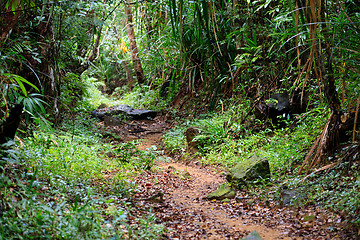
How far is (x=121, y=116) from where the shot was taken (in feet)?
31.0

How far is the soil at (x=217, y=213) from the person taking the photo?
2.65 meters

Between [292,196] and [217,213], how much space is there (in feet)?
2.53

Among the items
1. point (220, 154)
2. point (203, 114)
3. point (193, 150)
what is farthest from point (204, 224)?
point (203, 114)

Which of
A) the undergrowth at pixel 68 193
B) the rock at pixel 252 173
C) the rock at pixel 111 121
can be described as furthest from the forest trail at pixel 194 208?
the rock at pixel 111 121

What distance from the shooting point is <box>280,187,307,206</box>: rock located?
310cm

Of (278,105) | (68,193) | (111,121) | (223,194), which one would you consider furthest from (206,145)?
A: (68,193)

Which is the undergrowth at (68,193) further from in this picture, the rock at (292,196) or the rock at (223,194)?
the rock at (292,196)

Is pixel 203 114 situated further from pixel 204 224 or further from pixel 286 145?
pixel 204 224

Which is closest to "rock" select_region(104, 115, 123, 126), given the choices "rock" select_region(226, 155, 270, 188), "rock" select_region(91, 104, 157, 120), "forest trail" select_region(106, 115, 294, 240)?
"rock" select_region(91, 104, 157, 120)

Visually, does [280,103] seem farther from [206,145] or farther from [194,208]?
[194,208]

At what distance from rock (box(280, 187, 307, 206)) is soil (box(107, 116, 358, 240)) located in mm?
73

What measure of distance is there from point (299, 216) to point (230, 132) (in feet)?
10.8

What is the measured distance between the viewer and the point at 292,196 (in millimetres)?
3189

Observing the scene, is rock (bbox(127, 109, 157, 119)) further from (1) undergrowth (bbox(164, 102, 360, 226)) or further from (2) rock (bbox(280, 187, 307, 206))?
(2) rock (bbox(280, 187, 307, 206))
